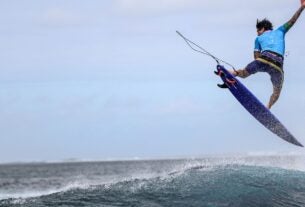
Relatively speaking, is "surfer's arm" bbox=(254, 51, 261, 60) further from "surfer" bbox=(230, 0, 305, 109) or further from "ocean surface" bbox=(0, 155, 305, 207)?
"ocean surface" bbox=(0, 155, 305, 207)

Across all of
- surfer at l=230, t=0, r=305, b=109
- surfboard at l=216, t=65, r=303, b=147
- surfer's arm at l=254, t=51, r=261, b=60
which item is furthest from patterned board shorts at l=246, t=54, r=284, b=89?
surfboard at l=216, t=65, r=303, b=147

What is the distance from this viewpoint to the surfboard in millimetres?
19797

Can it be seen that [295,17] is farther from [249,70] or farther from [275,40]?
[249,70]

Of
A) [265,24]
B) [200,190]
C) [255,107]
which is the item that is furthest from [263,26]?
[200,190]

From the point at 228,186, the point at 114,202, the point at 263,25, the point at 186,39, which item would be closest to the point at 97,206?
the point at 114,202

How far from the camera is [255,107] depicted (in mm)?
20250

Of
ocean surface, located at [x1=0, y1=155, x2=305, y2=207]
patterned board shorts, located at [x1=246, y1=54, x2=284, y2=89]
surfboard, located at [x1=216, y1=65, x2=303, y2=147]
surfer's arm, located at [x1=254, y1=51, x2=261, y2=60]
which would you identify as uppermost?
surfer's arm, located at [x1=254, y1=51, x2=261, y2=60]

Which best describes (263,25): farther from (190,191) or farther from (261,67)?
(190,191)

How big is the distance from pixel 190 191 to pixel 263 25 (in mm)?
5799

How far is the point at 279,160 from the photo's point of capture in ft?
79.2

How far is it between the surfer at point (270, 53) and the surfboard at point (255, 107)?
0.45 meters

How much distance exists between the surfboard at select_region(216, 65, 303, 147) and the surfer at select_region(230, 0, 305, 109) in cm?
45

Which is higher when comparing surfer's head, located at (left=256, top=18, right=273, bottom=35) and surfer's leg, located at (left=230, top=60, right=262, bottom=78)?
surfer's head, located at (left=256, top=18, right=273, bottom=35)

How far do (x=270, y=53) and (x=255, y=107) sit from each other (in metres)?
2.17
